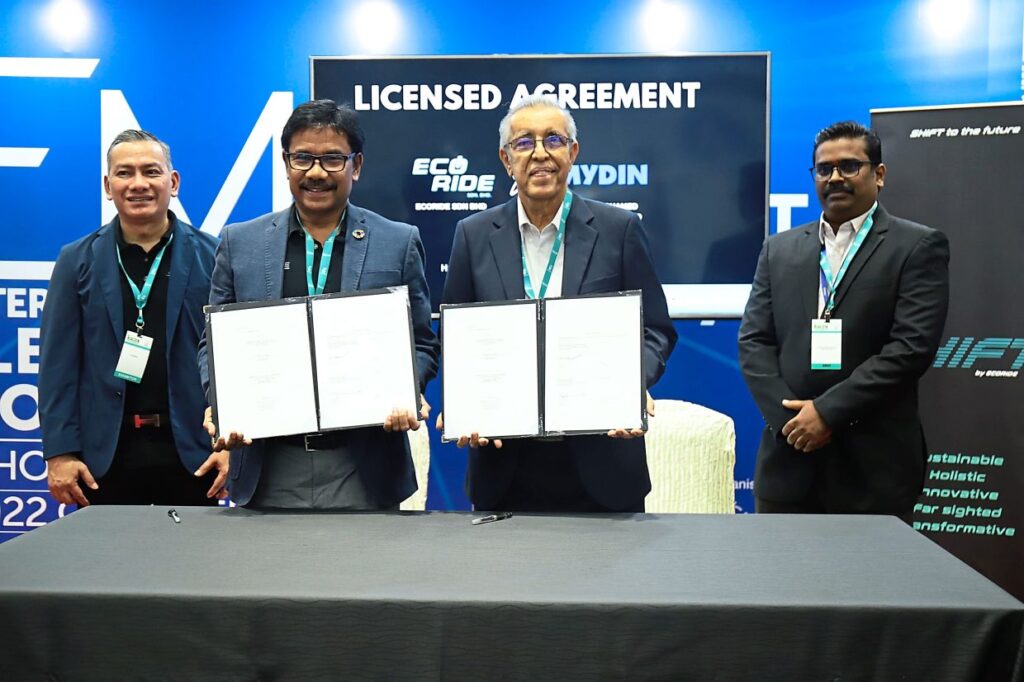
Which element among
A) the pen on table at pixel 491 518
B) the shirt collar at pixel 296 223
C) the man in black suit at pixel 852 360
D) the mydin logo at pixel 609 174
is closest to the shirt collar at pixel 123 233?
the shirt collar at pixel 296 223

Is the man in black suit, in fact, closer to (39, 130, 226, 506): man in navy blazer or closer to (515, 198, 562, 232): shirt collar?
(515, 198, 562, 232): shirt collar

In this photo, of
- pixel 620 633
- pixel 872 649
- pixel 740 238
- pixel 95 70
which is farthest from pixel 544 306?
pixel 95 70

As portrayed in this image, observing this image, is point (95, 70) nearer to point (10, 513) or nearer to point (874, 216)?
point (10, 513)

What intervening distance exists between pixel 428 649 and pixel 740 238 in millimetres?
3408

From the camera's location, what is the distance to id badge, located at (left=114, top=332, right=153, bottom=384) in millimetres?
2814

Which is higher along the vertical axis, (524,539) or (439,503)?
(524,539)

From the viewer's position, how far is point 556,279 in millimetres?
2510

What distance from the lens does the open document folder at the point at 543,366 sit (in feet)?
7.05

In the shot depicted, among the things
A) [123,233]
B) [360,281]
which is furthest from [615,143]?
[360,281]

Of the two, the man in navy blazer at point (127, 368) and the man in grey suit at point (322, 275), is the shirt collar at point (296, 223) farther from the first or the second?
the man in navy blazer at point (127, 368)

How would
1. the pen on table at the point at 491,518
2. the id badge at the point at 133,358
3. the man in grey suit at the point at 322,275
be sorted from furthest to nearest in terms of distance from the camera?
the id badge at the point at 133,358
the man in grey suit at the point at 322,275
the pen on table at the point at 491,518

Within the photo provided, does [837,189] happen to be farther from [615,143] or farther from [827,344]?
[615,143]

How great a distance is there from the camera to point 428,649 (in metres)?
1.48

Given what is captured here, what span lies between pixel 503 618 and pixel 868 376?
1.74 meters
